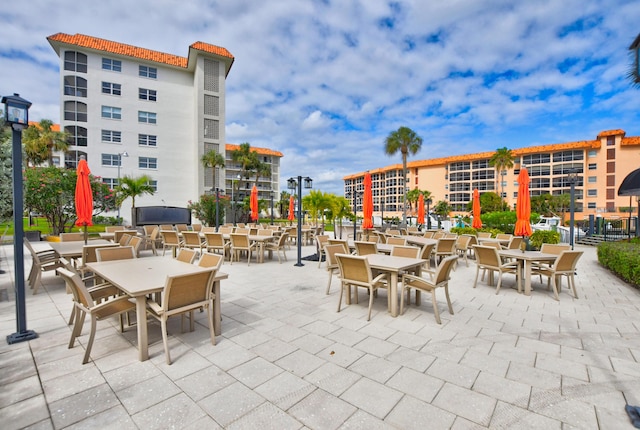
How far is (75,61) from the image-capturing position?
29375 millimetres

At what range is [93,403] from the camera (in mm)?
2508

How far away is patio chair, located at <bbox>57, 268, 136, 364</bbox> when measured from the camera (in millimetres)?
3168

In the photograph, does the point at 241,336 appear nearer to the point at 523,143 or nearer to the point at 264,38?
the point at 264,38

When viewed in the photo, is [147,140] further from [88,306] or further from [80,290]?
[88,306]

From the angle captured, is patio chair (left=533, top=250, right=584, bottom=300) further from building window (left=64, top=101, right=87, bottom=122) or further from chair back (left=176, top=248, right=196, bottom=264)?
building window (left=64, top=101, right=87, bottom=122)

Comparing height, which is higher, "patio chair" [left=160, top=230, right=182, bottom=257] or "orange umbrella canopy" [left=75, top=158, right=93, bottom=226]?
"orange umbrella canopy" [left=75, top=158, right=93, bottom=226]

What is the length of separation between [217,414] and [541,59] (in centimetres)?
1612

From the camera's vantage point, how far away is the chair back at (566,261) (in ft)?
19.4

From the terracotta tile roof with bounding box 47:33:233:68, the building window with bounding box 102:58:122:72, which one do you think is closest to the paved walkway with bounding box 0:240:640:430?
the building window with bounding box 102:58:122:72

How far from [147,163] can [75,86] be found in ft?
31.3

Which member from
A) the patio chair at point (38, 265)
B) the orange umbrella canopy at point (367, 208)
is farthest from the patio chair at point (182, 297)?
the orange umbrella canopy at point (367, 208)

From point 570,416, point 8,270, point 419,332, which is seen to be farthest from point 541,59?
point 8,270

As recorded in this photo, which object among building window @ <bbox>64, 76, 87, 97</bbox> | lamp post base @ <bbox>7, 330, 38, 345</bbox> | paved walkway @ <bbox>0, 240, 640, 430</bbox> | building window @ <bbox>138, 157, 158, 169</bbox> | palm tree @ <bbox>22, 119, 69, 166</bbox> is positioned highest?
building window @ <bbox>64, 76, 87, 97</bbox>

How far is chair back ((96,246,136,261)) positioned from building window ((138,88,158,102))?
1307 inches
